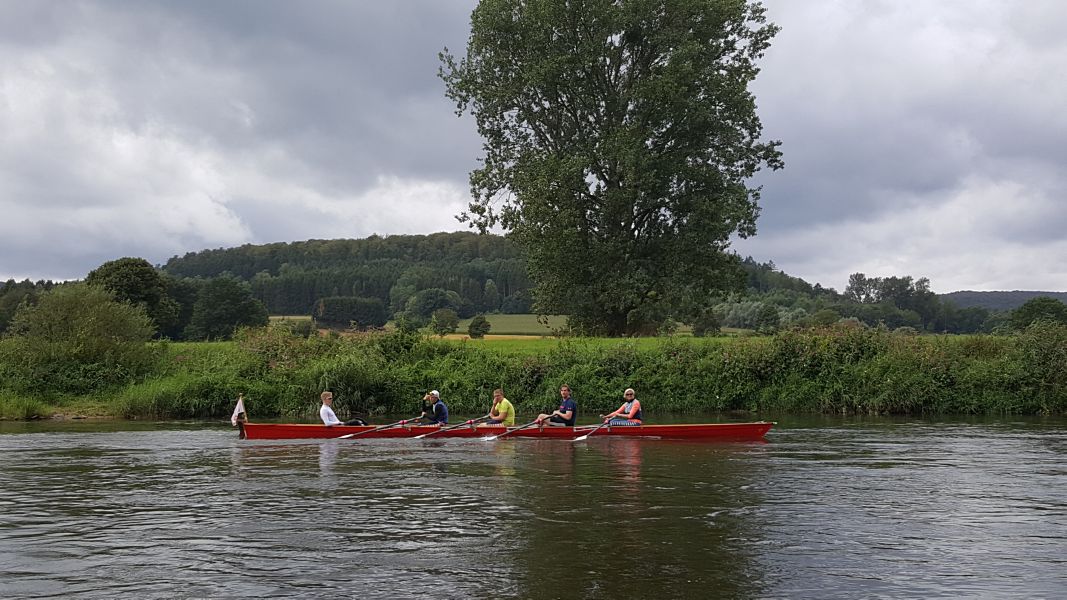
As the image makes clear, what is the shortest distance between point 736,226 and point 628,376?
32.1 ft

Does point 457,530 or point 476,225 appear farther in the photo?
point 476,225

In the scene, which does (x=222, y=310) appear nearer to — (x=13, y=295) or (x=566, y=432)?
(x=13, y=295)

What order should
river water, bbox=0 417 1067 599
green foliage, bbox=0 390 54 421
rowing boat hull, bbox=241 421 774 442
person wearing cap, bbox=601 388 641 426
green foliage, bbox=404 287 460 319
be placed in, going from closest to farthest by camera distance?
river water, bbox=0 417 1067 599 → rowing boat hull, bbox=241 421 774 442 → person wearing cap, bbox=601 388 641 426 → green foliage, bbox=0 390 54 421 → green foliage, bbox=404 287 460 319

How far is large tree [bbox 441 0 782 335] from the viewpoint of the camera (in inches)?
1553

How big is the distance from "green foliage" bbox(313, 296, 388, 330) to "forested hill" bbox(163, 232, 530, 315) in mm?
2383

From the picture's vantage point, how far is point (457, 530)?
12.7m

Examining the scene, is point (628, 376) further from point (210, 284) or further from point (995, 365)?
point (210, 284)

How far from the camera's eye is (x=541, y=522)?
13117 millimetres

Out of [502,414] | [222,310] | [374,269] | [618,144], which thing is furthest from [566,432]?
[374,269]

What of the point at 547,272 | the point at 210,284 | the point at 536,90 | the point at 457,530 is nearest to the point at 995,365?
the point at 547,272

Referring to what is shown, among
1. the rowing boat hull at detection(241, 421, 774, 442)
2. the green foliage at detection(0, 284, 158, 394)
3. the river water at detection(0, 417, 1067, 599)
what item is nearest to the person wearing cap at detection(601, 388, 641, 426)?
the rowing boat hull at detection(241, 421, 774, 442)

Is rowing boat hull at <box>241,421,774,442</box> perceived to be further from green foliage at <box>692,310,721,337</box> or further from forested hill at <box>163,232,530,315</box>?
forested hill at <box>163,232,530,315</box>

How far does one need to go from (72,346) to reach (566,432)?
2221 centimetres

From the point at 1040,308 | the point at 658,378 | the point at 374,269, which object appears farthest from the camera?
the point at 374,269
